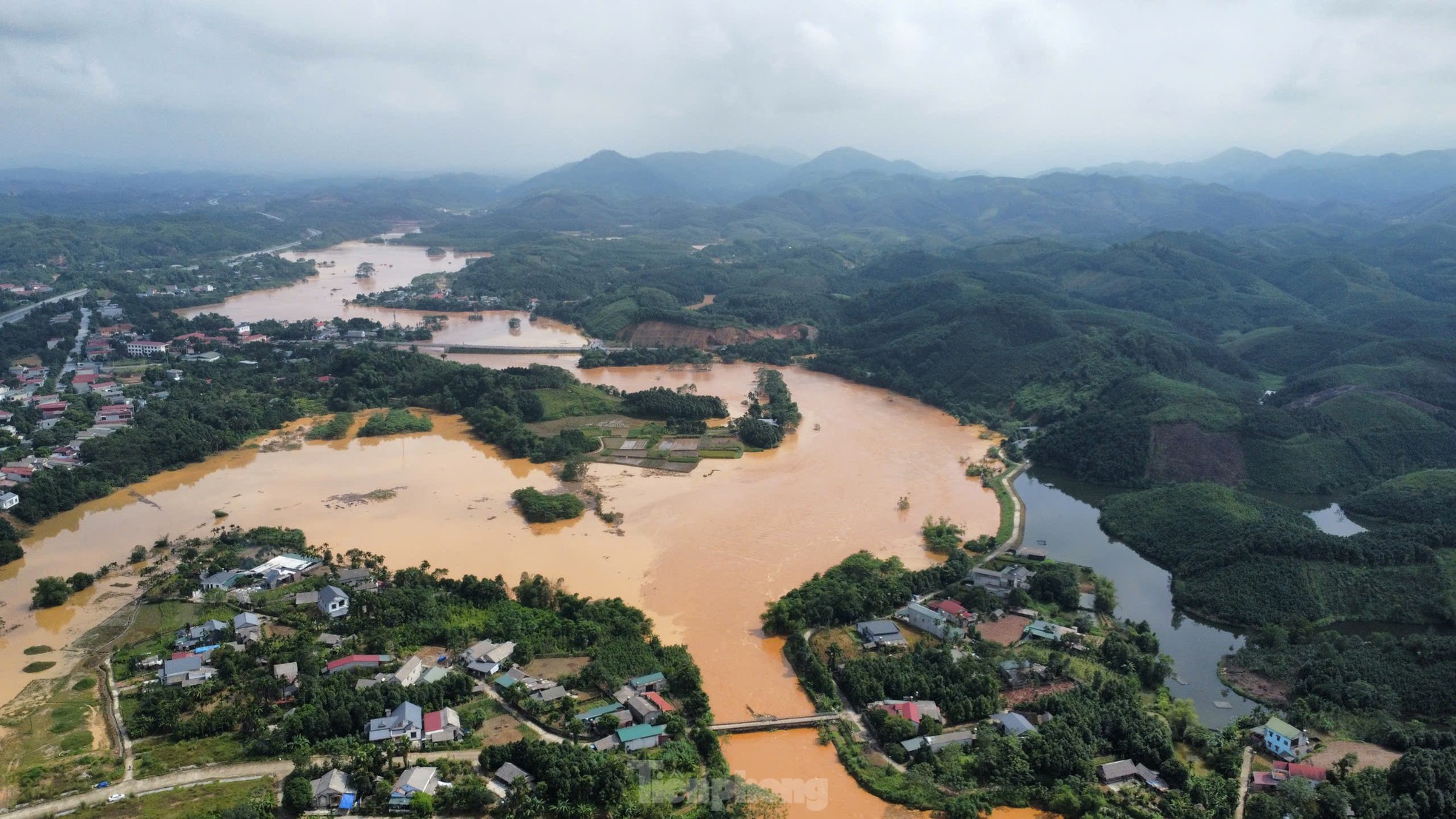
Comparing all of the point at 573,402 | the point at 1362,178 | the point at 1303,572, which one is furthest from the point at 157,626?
the point at 1362,178

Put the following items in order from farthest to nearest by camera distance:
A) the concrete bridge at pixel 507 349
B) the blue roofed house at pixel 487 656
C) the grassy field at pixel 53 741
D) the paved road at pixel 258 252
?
Result: the paved road at pixel 258 252
the concrete bridge at pixel 507 349
the blue roofed house at pixel 487 656
the grassy field at pixel 53 741

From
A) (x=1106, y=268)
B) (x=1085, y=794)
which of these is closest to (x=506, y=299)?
(x=1106, y=268)

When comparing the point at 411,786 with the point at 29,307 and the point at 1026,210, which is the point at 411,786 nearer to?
the point at 29,307

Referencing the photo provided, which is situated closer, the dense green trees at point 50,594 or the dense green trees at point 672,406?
the dense green trees at point 50,594

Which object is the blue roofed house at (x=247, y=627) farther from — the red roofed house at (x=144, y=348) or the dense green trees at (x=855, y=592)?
the red roofed house at (x=144, y=348)

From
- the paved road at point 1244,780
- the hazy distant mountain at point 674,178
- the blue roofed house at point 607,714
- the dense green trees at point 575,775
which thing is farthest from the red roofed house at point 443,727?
the hazy distant mountain at point 674,178

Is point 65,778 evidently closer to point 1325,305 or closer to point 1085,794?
point 1085,794
